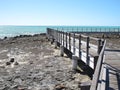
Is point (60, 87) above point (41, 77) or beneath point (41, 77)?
above

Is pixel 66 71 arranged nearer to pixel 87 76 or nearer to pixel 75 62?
pixel 75 62

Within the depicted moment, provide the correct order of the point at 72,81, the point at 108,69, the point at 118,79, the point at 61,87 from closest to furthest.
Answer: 1. the point at 118,79
2. the point at 108,69
3. the point at 61,87
4. the point at 72,81

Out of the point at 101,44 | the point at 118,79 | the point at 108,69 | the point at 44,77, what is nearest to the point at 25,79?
the point at 44,77

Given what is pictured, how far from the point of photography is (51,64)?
15.6 metres

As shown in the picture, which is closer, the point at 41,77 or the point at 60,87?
the point at 60,87

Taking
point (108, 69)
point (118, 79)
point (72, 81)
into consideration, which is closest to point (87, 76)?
point (72, 81)

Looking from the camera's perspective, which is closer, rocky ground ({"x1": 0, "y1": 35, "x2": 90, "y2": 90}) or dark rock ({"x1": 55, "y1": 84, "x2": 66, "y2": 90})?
dark rock ({"x1": 55, "y1": 84, "x2": 66, "y2": 90})

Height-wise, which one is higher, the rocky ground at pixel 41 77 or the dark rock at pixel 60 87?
the dark rock at pixel 60 87

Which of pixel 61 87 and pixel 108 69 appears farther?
pixel 61 87

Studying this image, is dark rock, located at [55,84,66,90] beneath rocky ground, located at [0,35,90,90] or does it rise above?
above

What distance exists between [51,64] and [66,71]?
245 cm

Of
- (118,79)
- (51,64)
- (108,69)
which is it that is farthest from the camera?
(51,64)

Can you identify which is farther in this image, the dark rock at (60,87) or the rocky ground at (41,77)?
the rocky ground at (41,77)

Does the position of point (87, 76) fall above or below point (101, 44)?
below
